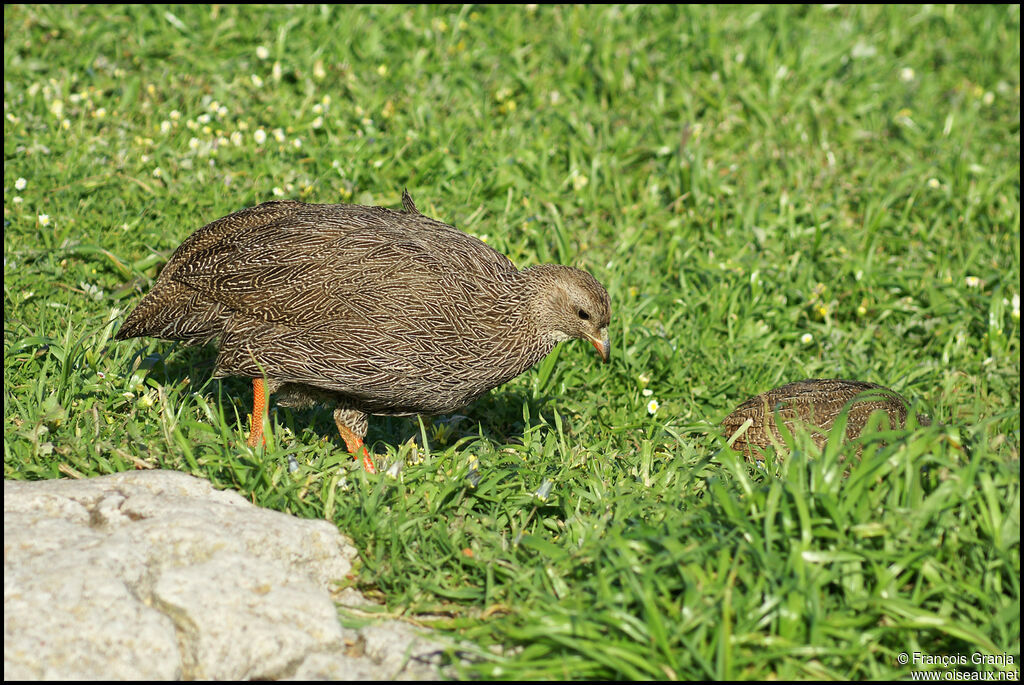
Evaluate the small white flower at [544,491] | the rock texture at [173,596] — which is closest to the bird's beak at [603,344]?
the small white flower at [544,491]

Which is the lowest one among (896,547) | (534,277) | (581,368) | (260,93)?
(581,368)

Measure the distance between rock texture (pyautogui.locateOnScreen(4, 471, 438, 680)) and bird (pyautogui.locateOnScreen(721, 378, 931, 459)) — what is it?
7.81ft

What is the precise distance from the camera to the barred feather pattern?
476cm

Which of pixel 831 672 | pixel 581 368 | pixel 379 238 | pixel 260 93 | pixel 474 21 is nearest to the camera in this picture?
pixel 831 672

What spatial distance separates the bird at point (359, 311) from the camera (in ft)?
15.6

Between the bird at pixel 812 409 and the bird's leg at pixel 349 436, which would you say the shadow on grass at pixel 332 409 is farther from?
the bird at pixel 812 409

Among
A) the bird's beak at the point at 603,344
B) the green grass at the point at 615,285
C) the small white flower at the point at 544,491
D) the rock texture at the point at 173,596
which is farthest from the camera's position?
the bird's beak at the point at 603,344

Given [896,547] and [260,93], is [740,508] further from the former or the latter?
[260,93]

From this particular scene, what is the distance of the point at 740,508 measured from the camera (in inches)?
147

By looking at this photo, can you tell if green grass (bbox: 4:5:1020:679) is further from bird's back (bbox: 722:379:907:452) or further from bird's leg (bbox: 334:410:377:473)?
bird's back (bbox: 722:379:907:452)

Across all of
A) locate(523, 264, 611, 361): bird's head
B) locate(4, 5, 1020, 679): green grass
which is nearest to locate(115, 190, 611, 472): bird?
locate(523, 264, 611, 361): bird's head

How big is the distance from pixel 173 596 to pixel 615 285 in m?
3.88

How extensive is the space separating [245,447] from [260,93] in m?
4.21

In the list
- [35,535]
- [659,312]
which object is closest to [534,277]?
[659,312]
